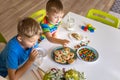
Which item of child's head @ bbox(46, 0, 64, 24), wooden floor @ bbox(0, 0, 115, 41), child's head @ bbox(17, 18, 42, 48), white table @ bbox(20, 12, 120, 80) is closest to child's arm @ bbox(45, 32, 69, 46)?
white table @ bbox(20, 12, 120, 80)

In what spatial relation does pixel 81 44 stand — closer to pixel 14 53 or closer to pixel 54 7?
pixel 54 7

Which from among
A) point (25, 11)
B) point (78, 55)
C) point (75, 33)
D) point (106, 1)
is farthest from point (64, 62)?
point (106, 1)

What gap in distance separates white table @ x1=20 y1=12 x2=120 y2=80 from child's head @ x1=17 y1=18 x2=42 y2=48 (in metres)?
0.19

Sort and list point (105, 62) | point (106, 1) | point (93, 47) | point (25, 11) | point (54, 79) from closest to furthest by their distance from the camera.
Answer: point (54, 79) < point (105, 62) < point (93, 47) < point (25, 11) < point (106, 1)

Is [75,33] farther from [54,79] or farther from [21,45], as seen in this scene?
[54,79]

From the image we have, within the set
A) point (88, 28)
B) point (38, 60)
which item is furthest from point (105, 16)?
point (38, 60)

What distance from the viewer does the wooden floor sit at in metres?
2.60

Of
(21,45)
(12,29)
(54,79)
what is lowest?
(12,29)

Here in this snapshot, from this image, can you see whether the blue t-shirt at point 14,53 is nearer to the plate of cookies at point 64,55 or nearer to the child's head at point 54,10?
the plate of cookies at point 64,55

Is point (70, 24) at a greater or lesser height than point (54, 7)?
lesser

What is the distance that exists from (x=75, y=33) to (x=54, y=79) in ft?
1.90

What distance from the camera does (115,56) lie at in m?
1.49

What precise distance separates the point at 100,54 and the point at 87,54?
0.09 metres

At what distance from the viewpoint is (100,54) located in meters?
1.49
